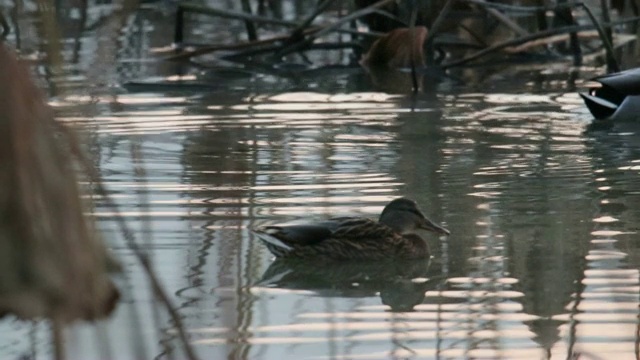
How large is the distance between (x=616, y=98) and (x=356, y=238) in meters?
4.81

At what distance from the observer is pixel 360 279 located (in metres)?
6.07

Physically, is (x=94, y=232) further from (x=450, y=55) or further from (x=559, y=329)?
(x=450, y=55)

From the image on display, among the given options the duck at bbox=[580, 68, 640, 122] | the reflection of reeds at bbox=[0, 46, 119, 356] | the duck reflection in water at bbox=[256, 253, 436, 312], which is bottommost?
the duck at bbox=[580, 68, 640, 122]

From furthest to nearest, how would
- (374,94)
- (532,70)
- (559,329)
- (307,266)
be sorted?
(532,70) → (374,94) → (307,266) → (559,329)

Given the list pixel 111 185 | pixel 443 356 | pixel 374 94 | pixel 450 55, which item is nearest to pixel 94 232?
pixel 443 356

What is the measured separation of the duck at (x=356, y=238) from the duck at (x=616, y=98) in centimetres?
406

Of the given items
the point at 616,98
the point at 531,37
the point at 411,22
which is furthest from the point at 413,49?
the point at 616,98

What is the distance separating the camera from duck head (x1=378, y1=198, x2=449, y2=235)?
641 cm

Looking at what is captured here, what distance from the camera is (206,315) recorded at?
5.15 meters

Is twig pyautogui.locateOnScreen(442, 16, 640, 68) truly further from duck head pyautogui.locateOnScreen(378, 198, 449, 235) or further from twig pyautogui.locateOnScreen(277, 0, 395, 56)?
duck head pyautogui.locateOnScreen(378, 198, 449, 235)

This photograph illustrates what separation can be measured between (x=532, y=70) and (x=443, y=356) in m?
8.68

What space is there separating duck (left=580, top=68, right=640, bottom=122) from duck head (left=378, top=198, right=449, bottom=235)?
3963mm

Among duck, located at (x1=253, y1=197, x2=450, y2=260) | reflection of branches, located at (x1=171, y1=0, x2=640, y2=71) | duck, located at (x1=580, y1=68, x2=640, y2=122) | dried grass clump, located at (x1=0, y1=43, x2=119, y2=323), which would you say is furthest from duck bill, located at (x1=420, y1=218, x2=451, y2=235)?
reflection of branches, located at (x1=171, y1=0, x2=640, y2=71)

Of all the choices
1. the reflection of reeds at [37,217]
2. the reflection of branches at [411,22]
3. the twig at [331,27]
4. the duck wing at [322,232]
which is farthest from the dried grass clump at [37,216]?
the twig at [331,27]
